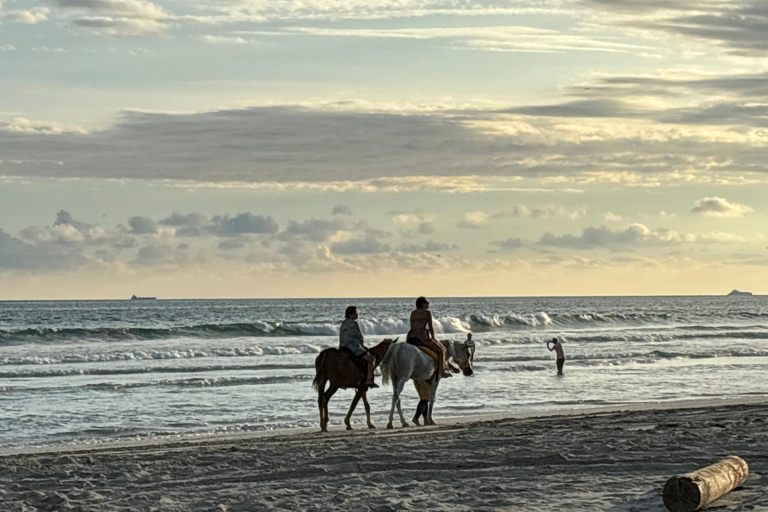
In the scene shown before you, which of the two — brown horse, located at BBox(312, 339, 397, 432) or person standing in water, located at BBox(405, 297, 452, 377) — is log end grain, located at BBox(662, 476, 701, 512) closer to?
brown horse, located at BBox(312, 339, 397, 432)

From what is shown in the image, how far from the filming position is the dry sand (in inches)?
338

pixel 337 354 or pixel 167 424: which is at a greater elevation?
pixel 337 354

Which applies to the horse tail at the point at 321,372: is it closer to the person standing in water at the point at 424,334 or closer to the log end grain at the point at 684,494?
the person standing in water at the point at 424,334

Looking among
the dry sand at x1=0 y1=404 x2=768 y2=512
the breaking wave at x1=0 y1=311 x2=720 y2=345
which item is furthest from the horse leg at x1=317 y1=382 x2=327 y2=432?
the breaking wave at x1=0 y1=311 x2=720 y2=345

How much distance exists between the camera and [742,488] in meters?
8.63

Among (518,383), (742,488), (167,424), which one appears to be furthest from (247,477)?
(518,383)

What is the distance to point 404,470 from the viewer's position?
10188mm

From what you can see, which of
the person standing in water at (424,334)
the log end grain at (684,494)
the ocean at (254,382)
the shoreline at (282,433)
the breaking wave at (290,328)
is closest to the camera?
the log end grain at (684,494)

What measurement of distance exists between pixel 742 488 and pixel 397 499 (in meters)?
3.12

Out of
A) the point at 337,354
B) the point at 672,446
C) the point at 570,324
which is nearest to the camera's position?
the point at 672,446

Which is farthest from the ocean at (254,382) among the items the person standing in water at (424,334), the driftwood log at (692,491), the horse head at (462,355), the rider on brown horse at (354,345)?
the driftwood log at (692,491)

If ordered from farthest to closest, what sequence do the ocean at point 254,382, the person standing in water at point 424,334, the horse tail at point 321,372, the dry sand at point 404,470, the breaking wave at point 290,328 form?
1. the breaking wave at point 290,328
2. the ocean at point 254,382
3. the person standing in water at point 424,334
4. the horse tail at point 321,372
5. the dry sand at point 404,470

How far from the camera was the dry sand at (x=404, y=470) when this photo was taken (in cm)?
859

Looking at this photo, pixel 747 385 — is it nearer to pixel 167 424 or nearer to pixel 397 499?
pixel 167 424
